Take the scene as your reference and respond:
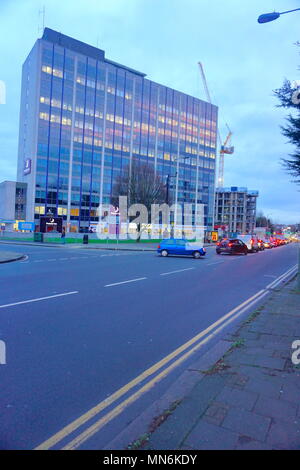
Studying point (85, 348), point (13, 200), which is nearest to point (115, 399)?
point (85, 348)

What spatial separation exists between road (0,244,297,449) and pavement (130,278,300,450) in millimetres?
485

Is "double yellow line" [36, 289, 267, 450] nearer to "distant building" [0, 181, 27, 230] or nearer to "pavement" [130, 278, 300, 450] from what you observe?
"pavement" [130, 278, 300, 450]

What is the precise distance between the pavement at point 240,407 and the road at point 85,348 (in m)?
0.48

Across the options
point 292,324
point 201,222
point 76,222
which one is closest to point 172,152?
point 201,222

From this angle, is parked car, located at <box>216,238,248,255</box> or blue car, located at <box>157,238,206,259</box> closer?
blue car, located at <box>157,238,206,259</box>

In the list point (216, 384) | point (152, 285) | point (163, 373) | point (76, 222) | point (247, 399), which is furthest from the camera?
point (76, 222)

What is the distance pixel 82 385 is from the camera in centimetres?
381

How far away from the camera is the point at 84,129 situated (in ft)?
262

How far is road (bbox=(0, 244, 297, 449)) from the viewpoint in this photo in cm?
310

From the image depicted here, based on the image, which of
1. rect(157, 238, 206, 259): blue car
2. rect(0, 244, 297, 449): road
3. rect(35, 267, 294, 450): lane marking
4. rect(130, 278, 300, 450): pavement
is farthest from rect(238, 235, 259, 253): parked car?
rect(130, 278, 300, 450): pavement

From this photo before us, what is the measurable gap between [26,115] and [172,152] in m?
42.3

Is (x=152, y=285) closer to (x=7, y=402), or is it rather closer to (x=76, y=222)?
(x=7, y=402)

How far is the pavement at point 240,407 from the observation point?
2699 millimetres

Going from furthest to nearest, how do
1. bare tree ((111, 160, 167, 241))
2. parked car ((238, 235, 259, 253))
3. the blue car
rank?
bare tree ((111, 160, 167, 241)) → parked car ((238, 235, 259, 253)) → the blue car
